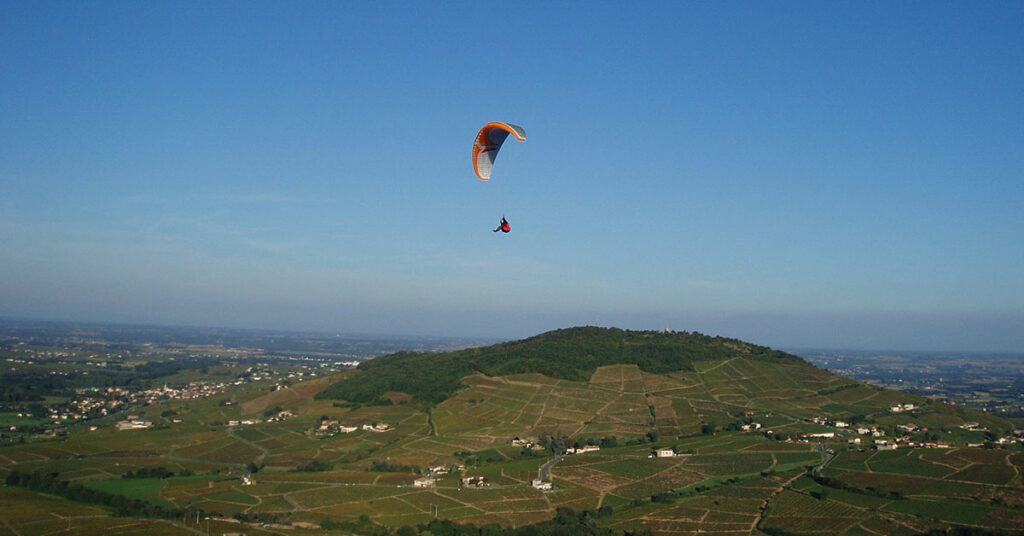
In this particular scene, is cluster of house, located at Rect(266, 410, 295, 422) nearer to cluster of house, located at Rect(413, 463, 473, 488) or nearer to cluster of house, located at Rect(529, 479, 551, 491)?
cluster of house, located at Rect(413, 463, 473, 488)

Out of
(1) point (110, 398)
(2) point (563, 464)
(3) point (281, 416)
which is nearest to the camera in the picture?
(2) point (563, 464)

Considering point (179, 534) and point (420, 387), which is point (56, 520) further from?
point (420, 387)

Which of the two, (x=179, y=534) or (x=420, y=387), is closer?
(x=179, y=534)

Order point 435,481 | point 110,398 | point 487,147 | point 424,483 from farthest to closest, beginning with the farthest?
point 110,398 < point 435,481 < point 424,483 < point 487,147

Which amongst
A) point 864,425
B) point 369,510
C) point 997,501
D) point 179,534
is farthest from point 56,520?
point 864,425

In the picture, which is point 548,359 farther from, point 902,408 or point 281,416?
point 902,408

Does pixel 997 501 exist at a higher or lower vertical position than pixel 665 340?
lower

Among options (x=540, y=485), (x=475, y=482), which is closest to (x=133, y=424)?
(x=475, y=482)
